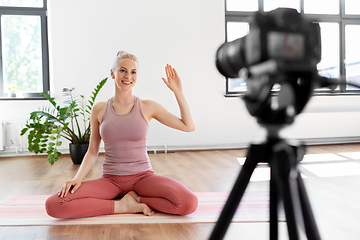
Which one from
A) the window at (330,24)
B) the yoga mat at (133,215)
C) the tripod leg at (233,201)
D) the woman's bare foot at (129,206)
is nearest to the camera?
the tripod leg at (233,201)

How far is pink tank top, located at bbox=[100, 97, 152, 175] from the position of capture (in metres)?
1.92

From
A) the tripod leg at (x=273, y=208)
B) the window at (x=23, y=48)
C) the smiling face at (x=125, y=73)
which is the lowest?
the tripod leg at (x=273, y=208)

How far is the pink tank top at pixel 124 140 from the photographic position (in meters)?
1.92

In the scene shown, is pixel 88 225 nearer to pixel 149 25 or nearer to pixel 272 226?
pixel 272 226

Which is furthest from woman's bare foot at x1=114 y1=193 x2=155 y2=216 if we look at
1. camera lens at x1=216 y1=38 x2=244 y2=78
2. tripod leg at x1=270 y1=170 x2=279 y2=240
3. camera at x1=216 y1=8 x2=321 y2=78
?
camera at x1=216 y1=8 x2=321 y2=78

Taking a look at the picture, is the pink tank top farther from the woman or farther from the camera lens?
the camera lens

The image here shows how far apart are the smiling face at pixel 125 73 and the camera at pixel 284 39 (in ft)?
4.81

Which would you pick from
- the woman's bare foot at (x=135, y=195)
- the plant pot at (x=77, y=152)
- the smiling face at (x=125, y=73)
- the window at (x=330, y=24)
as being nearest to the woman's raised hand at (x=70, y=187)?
the woman's bare foot at (x=135, y=195)

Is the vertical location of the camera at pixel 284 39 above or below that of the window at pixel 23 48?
below

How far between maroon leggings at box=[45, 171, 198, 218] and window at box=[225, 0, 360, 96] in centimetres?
313

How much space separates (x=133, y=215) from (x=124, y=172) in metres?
0.24

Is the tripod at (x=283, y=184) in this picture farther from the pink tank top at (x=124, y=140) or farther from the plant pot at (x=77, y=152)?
the plant pot at (x=77, y=152)

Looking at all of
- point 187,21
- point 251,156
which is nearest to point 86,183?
point 251,156

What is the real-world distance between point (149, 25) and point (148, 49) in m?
0.31
